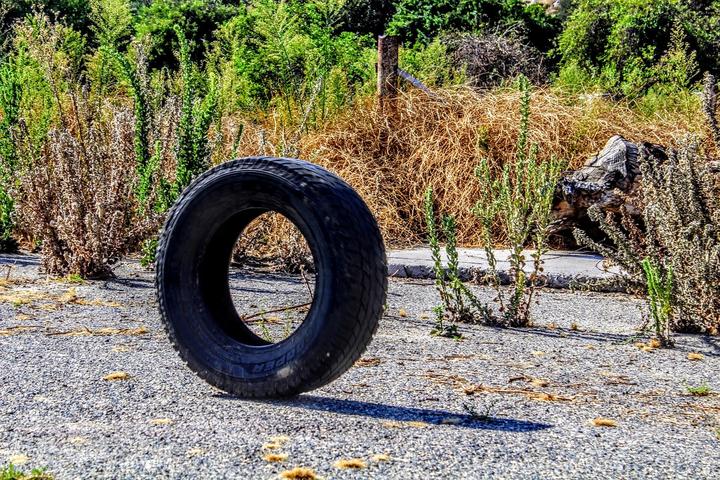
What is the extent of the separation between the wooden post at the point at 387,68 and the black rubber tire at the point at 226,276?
6.53 meters

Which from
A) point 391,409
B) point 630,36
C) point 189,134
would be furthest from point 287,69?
point 391,409

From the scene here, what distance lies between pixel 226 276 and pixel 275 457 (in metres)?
1.16

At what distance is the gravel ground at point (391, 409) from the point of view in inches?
93.4

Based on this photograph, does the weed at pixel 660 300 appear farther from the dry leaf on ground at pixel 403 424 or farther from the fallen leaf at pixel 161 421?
the fallen leaf at pixel 161 421

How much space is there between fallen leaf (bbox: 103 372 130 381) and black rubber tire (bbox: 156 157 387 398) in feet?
0.75

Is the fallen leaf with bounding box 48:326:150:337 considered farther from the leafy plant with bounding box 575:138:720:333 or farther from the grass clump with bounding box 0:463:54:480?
the leafy plant with bounding box 575:138:720:333

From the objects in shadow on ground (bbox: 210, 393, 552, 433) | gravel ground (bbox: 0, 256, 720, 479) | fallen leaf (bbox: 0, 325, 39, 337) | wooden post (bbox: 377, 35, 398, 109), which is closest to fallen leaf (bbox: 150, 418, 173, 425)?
gravel ground (bbox: 0, 256, 720, 479)

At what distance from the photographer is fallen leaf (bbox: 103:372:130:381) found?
129 inches

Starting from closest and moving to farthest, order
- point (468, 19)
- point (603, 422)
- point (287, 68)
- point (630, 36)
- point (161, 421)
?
point (161, 421) → point (603, 422) → point (287, 68) → point (630, 36) → point (468, 19)

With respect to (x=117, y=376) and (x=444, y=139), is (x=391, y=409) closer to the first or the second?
(x=117, y=376)

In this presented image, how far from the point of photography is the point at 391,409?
116 inches

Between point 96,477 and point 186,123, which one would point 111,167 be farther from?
point 96,477

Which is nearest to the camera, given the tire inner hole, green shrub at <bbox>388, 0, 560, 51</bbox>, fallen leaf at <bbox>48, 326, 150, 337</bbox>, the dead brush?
fallen leaf at <bbox>48, 326, 150, 337</bbox>

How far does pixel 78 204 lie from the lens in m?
6.02
